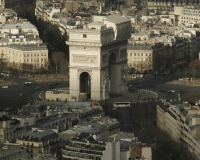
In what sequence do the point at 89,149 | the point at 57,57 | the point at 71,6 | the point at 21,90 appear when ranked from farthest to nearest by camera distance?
the point at 71,6 < the point at 57,57 < the point at 21,90 < the point at 89,149

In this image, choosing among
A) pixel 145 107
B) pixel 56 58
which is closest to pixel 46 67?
pixel 56 58

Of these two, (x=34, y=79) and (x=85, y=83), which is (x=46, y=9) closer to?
(x=34, y=79)

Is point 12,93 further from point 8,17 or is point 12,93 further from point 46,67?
point 8,17

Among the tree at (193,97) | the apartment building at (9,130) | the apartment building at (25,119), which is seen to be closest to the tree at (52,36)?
the tree at (193,97)

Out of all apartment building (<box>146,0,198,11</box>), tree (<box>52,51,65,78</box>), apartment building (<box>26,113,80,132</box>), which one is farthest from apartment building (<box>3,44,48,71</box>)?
apartment building (<box>146,0,198,11</box>)

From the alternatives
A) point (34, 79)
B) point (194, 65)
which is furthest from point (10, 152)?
point (194, 65)

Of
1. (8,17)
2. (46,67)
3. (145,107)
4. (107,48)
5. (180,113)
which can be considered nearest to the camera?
(180,113)

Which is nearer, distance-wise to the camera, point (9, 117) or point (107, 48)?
point (9, 117)
